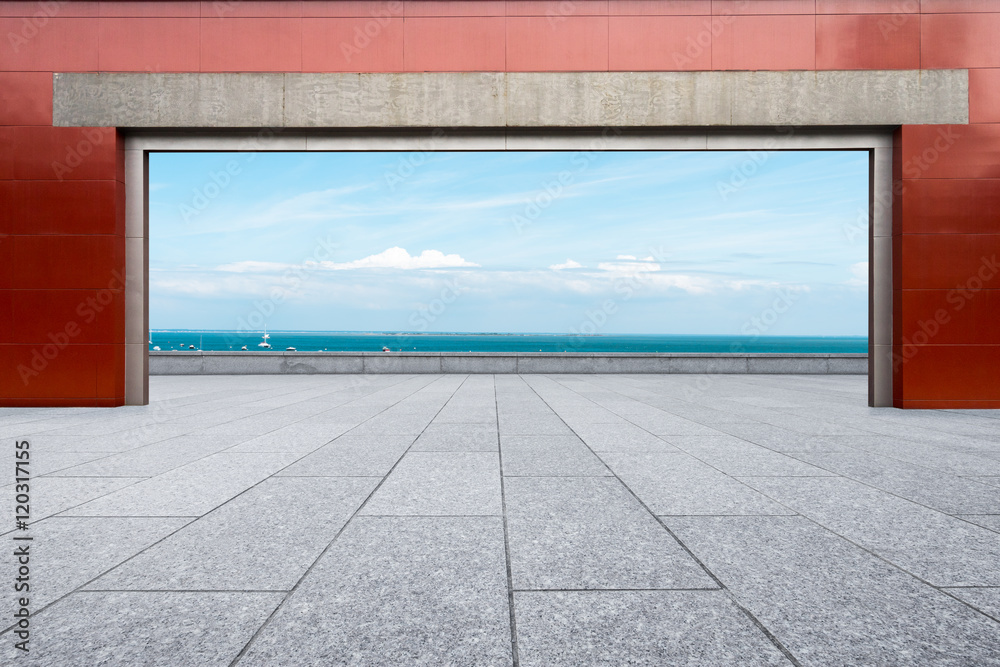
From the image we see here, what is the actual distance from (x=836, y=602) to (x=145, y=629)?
393cm

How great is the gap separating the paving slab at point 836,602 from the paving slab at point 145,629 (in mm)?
2887

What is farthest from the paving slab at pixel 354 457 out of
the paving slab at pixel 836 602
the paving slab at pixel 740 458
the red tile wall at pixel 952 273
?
the red tile wall at pixel 952 273

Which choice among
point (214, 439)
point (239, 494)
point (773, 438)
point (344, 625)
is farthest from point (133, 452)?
point (773, 438)

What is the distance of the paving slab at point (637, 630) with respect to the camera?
285 centimetres

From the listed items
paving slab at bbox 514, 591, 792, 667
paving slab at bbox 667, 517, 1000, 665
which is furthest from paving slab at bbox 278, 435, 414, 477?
paving slab at bbox 667, 517, 1000, 665

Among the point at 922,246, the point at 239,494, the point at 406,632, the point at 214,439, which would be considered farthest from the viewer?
the point at 922,246

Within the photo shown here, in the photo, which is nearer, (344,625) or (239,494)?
(344,625)

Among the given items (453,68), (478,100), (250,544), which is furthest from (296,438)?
(453,68)

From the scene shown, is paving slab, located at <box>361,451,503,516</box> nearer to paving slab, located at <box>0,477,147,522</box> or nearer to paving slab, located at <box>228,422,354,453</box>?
paving slab, located at <box>228,422,354,453</box>

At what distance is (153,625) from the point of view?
317cm

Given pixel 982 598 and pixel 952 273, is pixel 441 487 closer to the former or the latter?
pixel 982 598

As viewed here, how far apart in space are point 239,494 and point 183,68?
11572 millimetres

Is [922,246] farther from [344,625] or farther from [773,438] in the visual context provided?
[344,625]

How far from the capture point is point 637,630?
3100 millimetres
